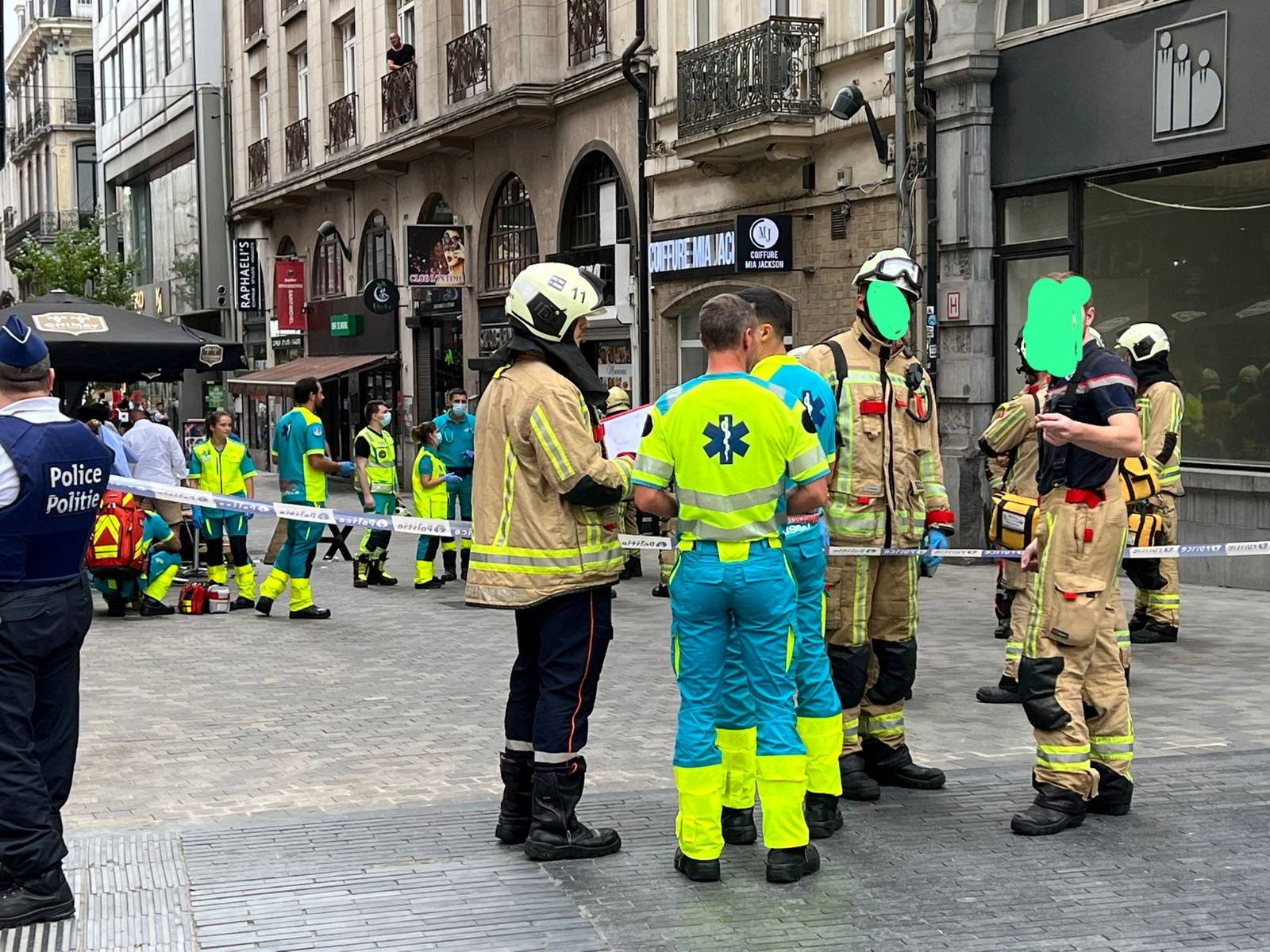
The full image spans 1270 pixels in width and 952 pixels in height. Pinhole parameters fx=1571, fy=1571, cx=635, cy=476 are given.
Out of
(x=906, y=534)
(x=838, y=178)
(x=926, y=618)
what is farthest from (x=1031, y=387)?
(x=838, y=178)

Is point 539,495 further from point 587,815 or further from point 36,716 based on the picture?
point 36,716

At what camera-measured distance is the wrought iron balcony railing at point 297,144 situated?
116ft

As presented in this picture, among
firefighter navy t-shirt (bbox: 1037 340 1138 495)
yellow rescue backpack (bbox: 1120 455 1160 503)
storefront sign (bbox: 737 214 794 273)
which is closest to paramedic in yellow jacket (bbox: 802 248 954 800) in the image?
firefighter navy t-shirt (bbox: 1037 340 1138 495)

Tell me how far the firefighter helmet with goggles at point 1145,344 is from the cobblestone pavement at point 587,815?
1.92 meters

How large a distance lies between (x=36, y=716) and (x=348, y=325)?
92.7 feet

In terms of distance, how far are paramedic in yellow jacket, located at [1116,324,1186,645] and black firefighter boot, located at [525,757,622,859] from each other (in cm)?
515

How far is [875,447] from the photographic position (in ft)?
21.0

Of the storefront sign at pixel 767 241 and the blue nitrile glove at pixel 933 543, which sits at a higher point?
the storefront sign at pixel 767 241

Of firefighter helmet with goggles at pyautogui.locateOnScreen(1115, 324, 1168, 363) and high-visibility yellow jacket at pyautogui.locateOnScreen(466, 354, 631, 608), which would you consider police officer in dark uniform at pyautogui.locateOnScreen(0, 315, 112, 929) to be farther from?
firefighter helmet with goggles at pyautogui.locateOnScreen(1115, 324, 1168, 363)

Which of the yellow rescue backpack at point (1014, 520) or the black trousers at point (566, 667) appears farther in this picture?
the yellow rescue backpack at point (1014, 520)

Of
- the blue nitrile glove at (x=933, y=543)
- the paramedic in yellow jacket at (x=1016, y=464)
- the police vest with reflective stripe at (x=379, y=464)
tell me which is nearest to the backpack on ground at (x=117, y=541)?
the police vest with reflective stripe at (x=379, y=464)

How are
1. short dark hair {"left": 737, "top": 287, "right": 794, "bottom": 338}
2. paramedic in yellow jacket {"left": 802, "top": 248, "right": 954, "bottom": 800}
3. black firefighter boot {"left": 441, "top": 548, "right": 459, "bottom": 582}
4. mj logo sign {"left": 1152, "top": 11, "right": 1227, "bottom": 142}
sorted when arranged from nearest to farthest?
short dark hair {"left": 737, "top": 287, "right": 794, "bottom": 338}
paramedic in yellow jacket {"left": 802, "top": 248, "right": 954, "bottom": 800}
mj logo sign {"left": 1152, "top": 11, "right": 1227, "bottom": 142}
black firefighter boot {"left": 441, "top": 548, "right": 459, "bottom": 582}

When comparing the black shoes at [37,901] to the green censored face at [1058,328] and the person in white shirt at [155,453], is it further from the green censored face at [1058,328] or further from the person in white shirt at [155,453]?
the person in white shirt at [155,453]

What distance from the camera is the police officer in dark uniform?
501cm
